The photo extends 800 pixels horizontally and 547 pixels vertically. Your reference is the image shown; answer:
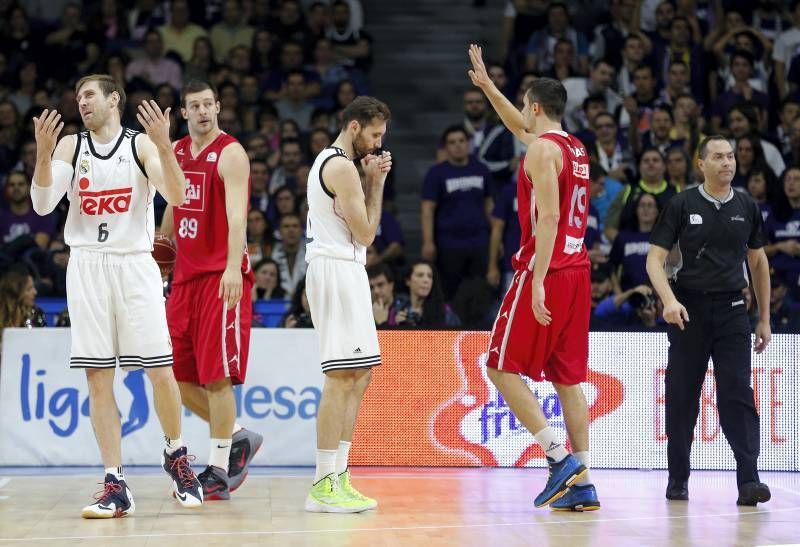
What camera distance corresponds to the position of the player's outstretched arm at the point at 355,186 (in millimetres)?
7379

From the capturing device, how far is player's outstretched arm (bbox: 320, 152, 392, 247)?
738 cm

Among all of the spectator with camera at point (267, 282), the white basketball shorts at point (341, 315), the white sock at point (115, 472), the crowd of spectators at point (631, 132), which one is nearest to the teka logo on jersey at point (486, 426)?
the crowd of spectators at point (631, 132)

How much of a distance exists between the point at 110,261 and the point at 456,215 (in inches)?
231

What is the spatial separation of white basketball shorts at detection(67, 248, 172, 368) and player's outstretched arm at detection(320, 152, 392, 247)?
1204 mm

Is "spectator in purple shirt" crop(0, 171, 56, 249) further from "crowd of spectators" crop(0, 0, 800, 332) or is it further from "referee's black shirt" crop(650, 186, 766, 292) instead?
"referee's black shirt" crop(650, 186, 766, 292)

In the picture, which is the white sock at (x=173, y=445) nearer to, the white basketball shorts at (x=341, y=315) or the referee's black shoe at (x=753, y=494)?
the white basketball shorts at (x=341, y=315)

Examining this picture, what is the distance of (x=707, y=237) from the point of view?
26.6ft

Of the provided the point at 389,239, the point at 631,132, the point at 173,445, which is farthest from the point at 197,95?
the point at 631,132

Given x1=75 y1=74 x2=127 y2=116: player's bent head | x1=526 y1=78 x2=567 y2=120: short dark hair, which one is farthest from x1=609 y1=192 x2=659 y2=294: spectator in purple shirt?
x1=75 y1=74 x2=127 y2=116: player's bent head

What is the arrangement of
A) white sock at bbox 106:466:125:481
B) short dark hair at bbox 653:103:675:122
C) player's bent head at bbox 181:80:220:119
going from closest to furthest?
white sock at bbox 106:466:125:481 < player's bent head at bbox 181:80:220:119 < short dark hair at bbox 653:103:675:122

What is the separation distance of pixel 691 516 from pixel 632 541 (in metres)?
1.01

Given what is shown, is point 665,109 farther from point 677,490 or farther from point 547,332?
point 547,332

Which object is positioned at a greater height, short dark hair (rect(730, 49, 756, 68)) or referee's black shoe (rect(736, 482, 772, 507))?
short dark hair (rect(730, 49, 756, 68))

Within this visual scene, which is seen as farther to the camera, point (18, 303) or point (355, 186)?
point (18, 303)
